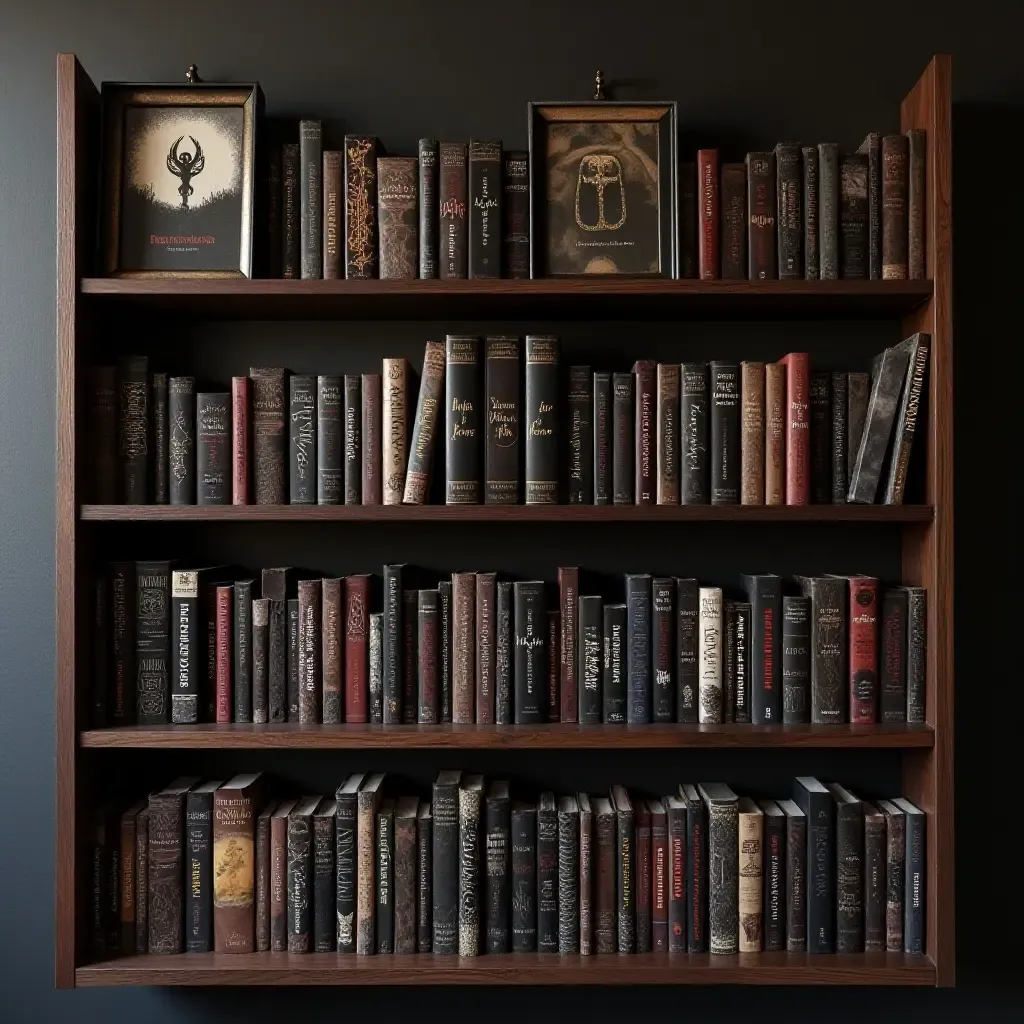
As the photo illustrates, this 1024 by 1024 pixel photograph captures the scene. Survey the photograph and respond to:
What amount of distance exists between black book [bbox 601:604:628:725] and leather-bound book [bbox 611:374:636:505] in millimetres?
198

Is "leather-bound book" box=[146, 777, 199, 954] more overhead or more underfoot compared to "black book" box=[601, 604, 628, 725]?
more underfoot

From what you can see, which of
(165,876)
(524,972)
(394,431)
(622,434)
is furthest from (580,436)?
(165,876)

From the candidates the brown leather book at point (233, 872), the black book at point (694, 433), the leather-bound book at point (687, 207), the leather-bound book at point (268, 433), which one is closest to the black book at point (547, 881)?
the brown leather book at point (233, 872)

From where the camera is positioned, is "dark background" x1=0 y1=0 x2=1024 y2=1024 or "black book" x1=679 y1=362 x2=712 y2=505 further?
"dark background" x1=0 y1=0 x2=1024 y2=1024

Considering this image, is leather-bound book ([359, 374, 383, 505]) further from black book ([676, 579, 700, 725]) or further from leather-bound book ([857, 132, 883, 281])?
leather-bound book ([857, 132, 883, 281])

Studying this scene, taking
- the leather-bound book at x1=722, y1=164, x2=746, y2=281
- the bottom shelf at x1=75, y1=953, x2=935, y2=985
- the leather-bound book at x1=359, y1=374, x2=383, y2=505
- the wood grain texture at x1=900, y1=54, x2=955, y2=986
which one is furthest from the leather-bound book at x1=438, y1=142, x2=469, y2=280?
the bottom shelf at x1=75, y1=953, x2=935, y2=985

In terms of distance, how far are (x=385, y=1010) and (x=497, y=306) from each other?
1.31 m

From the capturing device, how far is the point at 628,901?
1620mm

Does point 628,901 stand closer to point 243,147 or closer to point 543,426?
point 543,426

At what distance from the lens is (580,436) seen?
5.34 ft

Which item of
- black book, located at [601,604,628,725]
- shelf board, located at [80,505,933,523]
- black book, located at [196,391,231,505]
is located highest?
black book, located at [196,391,231,505]

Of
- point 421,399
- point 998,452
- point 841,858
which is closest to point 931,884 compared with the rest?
point 841,858

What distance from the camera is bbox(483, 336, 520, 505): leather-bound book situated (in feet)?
5.24

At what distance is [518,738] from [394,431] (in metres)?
0.54
